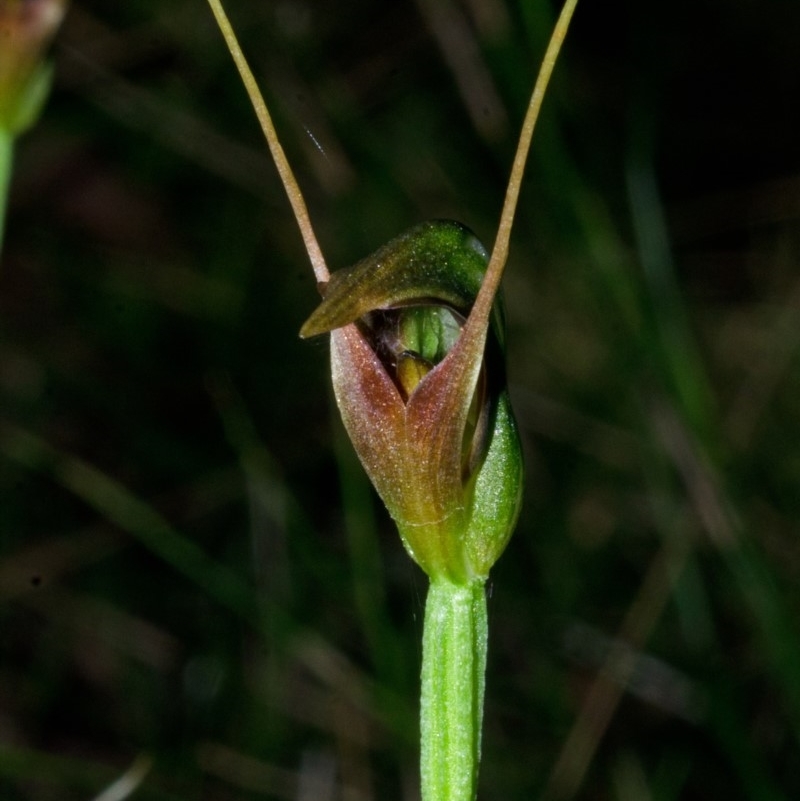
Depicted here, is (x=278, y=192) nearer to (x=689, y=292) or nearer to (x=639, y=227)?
(x=689, y=292)

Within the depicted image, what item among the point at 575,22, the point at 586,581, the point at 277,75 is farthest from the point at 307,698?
the point at 575,22

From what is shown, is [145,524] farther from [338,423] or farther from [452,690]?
[452,690]

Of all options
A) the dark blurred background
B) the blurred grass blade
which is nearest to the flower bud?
the dark blurred background

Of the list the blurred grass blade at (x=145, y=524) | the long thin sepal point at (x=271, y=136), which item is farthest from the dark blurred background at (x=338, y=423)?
the long thin sepal point at (x=271, y=136)

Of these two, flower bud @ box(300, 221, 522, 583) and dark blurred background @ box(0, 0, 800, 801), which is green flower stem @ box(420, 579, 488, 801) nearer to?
flower bud @ box(300, 221, 522, 583)

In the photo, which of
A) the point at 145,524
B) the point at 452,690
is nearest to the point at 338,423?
the point at 145,524

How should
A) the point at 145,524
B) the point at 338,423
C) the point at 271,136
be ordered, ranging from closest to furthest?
the point at 271,136 → the point at 145,524 → the point at 338,423
